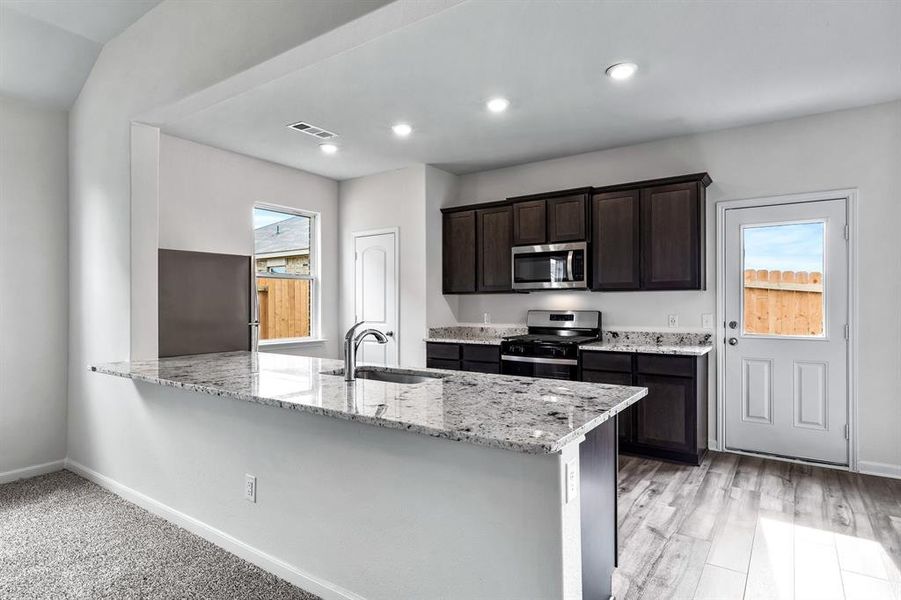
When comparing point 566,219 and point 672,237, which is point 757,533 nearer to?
point 672,237

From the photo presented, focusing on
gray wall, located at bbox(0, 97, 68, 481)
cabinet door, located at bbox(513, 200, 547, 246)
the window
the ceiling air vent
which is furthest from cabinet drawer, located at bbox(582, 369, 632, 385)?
gray wall, located at bbox(0, 97, 68, 481)

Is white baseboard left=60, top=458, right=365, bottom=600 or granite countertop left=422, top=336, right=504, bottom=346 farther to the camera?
granite countertop left=422, top=336, right=504, bottom=346

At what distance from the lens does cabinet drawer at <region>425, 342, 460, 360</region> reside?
495 centimetres

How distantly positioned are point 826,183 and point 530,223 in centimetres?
230

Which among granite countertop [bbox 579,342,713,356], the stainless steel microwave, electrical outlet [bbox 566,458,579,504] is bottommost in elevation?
electrical outlet [bbox 566,458,579,504]

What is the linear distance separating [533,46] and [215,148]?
127 inches

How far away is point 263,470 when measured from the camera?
2273 millimetres

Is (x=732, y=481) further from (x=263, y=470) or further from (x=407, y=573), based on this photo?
(x=263, y=470)

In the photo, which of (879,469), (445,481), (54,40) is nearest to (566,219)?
(879,469)

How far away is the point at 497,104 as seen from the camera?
3572mm

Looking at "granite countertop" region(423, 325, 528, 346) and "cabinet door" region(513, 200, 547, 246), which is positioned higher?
"cabinet door" region(513, 200, 547, 246)

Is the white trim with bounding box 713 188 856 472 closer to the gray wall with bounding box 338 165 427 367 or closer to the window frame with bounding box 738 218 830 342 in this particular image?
the window frame with bounding box 738 218 830 342

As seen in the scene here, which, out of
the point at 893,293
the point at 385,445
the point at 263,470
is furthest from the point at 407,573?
the point at 893,293

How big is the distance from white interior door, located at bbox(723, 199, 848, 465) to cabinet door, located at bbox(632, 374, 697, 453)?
2.09ft
